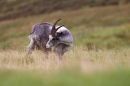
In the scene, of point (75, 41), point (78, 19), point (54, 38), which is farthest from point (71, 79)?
point (78, 19)

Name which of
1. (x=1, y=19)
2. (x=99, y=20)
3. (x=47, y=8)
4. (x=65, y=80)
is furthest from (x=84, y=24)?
(x=65, y=80)

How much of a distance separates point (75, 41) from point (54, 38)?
21.8 m

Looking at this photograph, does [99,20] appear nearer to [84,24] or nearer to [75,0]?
[84,24]

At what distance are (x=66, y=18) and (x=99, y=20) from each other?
26.1ft

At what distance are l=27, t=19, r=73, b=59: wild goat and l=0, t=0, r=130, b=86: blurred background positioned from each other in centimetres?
68

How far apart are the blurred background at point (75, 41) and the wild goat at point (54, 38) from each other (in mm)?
684

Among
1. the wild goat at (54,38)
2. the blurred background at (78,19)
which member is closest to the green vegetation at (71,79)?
the wild goat at (54,38)

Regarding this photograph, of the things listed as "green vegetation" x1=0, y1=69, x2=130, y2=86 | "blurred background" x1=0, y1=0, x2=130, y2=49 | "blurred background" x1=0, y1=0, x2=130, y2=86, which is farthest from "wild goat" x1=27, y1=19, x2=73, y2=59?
"blurred background" x1=0, y1=0, x2=130, y2=49

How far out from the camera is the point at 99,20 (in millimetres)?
57125

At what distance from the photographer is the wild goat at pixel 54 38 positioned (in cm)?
1619

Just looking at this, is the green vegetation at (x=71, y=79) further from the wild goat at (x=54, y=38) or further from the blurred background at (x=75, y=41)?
the wild goat at (x=54, y=38)

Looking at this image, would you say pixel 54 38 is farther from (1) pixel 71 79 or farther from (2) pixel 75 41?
(2) pixel 75 41

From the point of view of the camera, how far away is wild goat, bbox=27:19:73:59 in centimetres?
1619

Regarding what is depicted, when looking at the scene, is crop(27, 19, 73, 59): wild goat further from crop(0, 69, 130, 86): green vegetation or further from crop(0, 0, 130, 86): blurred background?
crop(0, 69, 130, 86): green vegetation
